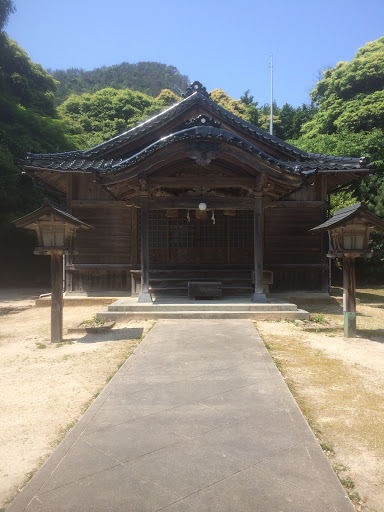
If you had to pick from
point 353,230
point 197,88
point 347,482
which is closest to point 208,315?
point 353,230

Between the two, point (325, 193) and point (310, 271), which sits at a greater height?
point (325, 193)

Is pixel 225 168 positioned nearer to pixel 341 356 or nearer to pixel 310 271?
pixel 310 271

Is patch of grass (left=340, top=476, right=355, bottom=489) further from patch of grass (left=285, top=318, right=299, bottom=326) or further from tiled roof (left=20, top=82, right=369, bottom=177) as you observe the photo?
tiled roof (left=20, top=82, right=369, bottom=177)

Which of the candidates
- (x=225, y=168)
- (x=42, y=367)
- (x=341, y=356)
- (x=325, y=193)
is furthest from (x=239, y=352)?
(x=325, y=193)

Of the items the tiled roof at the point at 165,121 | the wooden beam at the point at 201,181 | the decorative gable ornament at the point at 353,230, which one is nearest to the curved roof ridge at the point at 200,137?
the wooden beam at the point at 201,181

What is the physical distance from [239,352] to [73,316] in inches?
226

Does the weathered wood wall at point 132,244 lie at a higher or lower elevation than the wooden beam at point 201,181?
lower

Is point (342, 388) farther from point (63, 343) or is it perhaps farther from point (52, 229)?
point (52, 229)

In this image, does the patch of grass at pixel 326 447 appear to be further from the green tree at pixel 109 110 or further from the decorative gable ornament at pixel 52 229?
the green tree at pixel 109 110

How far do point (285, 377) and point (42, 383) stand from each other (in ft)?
10.4

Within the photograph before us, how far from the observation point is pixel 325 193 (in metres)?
12.3

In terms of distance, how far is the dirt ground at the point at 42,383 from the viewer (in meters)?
2.85

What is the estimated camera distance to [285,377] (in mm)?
4570

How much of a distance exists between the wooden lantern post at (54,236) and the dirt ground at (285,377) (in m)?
0.62
